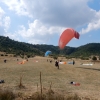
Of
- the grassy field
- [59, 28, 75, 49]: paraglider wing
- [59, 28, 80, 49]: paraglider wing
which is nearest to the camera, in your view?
the grassy field

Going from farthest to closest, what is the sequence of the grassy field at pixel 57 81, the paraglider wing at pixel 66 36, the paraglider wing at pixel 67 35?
1. the paraglider wing at pixel 66 36
2. the paraglider wing at pixel 67 35
3. the grassy field at pixel 57 81

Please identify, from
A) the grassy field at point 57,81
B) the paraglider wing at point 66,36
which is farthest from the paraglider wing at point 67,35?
the grassy field at point 57,81

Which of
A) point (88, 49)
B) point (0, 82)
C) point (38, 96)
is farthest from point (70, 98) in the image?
point (88, 49)

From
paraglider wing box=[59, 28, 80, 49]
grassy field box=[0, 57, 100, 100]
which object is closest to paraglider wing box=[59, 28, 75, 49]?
paraglider wing box=[59, 28, 80, 49]

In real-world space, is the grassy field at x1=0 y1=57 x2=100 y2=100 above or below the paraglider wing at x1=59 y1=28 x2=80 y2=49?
below

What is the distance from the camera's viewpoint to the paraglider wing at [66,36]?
27.5 meters

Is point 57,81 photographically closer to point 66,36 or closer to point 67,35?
point 67,35

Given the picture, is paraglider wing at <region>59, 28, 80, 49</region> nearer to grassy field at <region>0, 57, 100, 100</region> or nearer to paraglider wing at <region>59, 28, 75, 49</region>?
paraglider wing at <region>59, 28, 75, 49</region>

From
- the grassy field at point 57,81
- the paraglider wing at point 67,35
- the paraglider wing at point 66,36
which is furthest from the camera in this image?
the paraglider wing at point 66,36

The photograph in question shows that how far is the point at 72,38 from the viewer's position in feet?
92.3

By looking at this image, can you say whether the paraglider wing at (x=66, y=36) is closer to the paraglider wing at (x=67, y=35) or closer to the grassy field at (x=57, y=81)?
the paraglider wing at (x=67, y=35)

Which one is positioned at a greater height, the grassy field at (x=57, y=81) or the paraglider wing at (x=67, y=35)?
the paraglider wing at (x=67, y=35)

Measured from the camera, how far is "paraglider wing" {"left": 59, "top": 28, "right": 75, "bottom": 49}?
27.5m

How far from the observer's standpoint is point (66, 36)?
29.0 m
